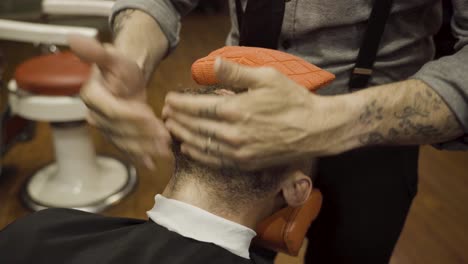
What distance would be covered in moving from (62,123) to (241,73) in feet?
5.38

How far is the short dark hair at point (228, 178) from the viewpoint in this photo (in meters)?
0.84

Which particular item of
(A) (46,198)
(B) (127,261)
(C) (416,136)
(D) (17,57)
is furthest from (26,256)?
(D) (17,57)

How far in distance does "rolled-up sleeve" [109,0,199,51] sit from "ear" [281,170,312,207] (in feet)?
1.65

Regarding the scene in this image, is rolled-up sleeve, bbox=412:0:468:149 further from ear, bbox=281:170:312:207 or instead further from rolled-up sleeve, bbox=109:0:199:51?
rolled-up sleeve, bbox=109:0:199:51

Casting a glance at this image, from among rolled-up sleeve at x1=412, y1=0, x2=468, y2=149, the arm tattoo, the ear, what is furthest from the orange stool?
rolled-up sleeve at x1=412, y1=0, x2=468, y2=149

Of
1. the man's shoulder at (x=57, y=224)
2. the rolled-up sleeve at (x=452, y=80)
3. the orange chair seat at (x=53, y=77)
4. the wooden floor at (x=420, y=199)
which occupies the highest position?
the rolled-up sleeve at (x=452, y=80)

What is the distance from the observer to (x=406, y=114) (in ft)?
2.52

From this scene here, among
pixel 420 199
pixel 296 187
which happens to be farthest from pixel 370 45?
pixel 420 199

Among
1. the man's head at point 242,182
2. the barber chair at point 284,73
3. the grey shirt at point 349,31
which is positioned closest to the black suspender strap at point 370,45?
the grey shirt at point 349,31

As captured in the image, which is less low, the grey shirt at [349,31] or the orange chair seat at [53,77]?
the grey shirt at [349,31]

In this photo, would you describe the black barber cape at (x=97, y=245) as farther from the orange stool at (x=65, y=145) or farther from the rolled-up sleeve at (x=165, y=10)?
the orange stool at (x=65, y=145)

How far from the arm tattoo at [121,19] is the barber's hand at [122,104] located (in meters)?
0.30

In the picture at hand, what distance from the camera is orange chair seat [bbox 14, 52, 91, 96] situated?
1.87 metres

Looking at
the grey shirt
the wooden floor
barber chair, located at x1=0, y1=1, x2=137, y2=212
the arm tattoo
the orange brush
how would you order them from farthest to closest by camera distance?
1. the wooden floor
2. barber chair, located at x1=0, y1=1, x2=137, y2=212
3. the arm tattoo
4. the grey shirt
5. the orange brush
